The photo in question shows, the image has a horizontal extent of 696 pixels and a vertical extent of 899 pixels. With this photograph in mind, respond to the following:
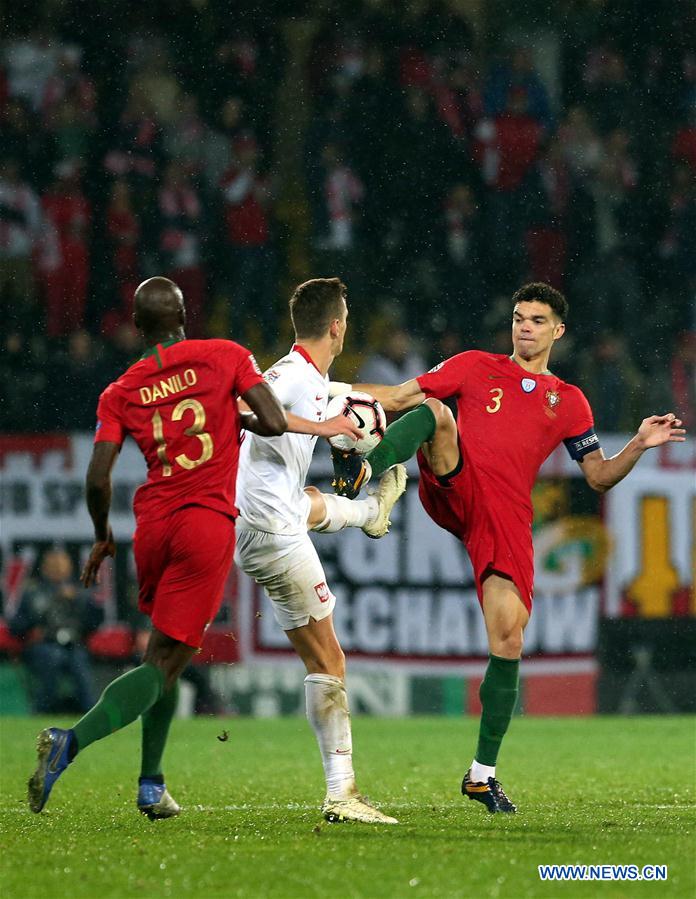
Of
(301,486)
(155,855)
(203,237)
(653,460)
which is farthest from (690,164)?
(155,855)

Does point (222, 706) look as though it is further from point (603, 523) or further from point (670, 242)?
point (670, 242)

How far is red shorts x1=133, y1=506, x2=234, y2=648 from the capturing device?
5594 millimetres

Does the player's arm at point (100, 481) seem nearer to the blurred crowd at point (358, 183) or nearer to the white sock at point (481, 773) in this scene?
the white sock at point (481, 773)

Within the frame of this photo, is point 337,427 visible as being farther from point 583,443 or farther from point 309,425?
point 583,443

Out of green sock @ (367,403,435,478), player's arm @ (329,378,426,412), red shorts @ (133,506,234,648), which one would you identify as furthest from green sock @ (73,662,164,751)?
player's arm @ (329,378,426,412)

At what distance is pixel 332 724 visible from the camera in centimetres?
604

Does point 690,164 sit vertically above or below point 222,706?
above

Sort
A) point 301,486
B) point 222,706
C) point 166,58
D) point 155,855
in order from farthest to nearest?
1. point 166,58
2. point 222,706
3. point 301,486
4. point 155,855

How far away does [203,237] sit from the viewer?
50.0 ft

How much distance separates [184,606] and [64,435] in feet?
27.1

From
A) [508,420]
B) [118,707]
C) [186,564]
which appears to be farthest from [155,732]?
[508,420]

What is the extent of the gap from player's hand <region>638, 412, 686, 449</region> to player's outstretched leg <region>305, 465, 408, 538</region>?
1.09 metres

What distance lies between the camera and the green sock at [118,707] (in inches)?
216

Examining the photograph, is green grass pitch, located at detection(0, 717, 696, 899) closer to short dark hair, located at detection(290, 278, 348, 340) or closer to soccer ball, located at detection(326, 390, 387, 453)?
soccer ball, located at detection(326, 390, 387, 453)
